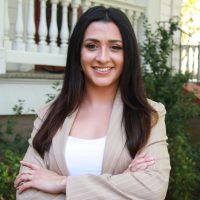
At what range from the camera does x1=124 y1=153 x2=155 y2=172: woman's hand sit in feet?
6.56

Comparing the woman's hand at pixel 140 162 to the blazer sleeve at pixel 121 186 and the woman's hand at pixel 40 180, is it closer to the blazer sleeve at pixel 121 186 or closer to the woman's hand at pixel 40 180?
the blazer sleeve at pixel 121 186

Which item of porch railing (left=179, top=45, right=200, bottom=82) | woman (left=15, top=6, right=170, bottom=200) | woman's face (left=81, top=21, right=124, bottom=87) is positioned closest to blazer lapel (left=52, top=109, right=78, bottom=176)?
woman (left=15, top=6, right=170, bottom=200)

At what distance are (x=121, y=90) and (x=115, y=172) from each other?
0.40 m

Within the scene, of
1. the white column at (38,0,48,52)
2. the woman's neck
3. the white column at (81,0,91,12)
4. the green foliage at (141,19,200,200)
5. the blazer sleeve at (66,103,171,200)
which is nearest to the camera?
the blazer sleeve at (66,103,171,200)

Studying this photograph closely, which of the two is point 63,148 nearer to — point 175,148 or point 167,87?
point 175,148

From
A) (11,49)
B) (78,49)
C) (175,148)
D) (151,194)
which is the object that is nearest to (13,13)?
(11,49)

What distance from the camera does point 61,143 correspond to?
2.09 metres

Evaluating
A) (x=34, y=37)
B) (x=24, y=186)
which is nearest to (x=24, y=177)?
(x=24, y=186)

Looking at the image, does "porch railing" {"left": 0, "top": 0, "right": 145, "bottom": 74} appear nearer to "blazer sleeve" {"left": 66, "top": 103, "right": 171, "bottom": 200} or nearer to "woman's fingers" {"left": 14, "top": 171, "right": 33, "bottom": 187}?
"woman's fingers" {"left": 14, "top": 171, "right": 33, "bottom": 187}

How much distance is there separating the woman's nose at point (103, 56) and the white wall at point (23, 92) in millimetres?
2839

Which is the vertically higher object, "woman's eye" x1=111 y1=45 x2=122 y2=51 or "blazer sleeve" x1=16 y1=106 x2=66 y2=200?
"woman's eye" x1=111 y1=45 x2=122 y2=51

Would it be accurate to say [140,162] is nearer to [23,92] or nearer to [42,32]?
[23,92]

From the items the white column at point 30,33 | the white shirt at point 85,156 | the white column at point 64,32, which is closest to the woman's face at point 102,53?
the white shirt at point 85,156

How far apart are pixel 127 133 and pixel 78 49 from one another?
0.44 metres
